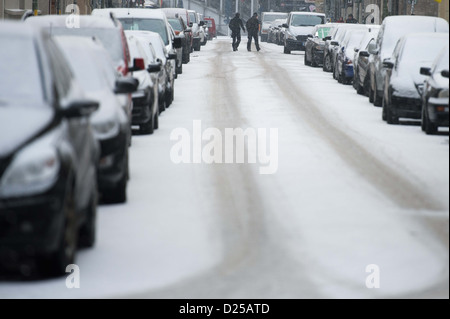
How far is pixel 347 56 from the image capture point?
107 feet

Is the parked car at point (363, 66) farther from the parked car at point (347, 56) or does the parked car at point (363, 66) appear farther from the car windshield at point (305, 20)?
the car windshield at point (305, 20)

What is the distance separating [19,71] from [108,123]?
219 centimetres

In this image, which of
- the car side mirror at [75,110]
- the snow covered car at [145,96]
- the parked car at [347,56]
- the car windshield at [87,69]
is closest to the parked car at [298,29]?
the parked car at [347,56]

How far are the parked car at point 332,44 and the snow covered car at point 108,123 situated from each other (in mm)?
23744

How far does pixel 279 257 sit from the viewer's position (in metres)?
8.92

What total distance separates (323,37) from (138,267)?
34141mm

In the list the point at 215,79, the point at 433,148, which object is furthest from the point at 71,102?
the point at 215,79

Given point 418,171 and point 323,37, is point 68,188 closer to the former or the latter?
point 418,171

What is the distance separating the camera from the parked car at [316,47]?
1634 inches

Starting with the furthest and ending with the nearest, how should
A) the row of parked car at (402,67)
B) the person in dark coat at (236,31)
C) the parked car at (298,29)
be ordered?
the person in dark coat at (236,31) < the parked car at (298,29) < the row of parked car at (402,67)

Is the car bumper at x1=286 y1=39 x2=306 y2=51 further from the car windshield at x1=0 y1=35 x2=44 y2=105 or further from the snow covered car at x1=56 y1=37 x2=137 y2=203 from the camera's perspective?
the car windshield at x1=0 y1=35 x2=44 y2=105

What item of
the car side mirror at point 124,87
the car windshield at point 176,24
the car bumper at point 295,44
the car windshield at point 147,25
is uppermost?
the car side mirror at point 124,87

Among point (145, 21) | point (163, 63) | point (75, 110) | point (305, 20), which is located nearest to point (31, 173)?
point (75, 110)

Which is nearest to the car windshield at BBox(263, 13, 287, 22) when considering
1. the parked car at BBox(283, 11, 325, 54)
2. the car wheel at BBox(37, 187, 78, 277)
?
the parked car at BBox(283, 11, 325, 54)
